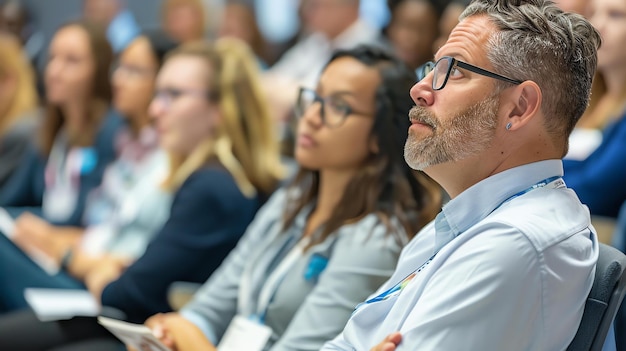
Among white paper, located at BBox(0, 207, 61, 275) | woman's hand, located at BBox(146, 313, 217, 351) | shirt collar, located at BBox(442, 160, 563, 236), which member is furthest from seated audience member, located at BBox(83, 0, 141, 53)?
shirt collar, located at BBox(442, 160, 563, 236)

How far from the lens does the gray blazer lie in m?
2.01

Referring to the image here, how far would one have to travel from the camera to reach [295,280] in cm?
220

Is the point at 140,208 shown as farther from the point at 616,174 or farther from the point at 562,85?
the point at 562,85

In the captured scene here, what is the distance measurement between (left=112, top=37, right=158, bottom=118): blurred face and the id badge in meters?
2.01

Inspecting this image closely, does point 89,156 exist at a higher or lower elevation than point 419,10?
lower

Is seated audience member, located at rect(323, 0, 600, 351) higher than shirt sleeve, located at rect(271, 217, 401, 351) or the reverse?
higher

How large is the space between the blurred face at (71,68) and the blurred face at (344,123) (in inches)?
92.8

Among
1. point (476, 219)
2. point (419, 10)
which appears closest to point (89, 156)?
point (419, 10)

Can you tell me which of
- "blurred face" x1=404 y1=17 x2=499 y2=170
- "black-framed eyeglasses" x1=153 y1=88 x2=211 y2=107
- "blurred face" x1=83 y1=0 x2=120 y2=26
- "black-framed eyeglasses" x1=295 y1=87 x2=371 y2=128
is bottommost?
"blurred face" x1=83 y1=0 x2=120 y2=26

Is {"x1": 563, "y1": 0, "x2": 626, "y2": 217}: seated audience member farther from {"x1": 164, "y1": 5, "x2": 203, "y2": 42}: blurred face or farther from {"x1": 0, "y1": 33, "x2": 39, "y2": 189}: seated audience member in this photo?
{"x1": 164, "y1": 5, "x2": 203, "y2": 42}: blurred face

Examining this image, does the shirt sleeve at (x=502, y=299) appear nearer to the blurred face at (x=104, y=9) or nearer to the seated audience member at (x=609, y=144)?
the seated audience member at (x=609, y=144)

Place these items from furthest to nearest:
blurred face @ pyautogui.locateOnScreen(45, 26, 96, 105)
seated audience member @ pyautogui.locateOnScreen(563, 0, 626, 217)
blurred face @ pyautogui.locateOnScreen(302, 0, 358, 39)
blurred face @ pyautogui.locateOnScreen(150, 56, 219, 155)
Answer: blurred face @ pyautogui.locateOnScreen(302, 0, 358, 39), blurred face @ pyautogui.locateOnScreen(45, 26, 96, 105), blurred face @ pyautogui.locateOnScreen(150, 56, 219, 155), seated audience member @ pyautogui.locateOnScreen(563, 0, 626, 217)

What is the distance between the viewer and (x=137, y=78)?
13.3 ft

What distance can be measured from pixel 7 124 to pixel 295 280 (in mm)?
3114
